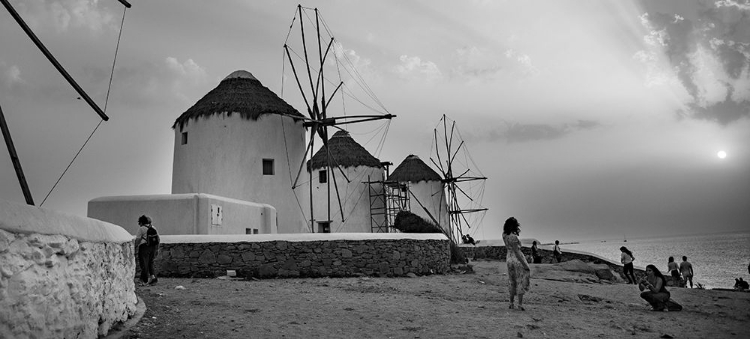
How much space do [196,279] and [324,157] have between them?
17447mm

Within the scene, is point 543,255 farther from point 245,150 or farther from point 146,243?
point 146,243

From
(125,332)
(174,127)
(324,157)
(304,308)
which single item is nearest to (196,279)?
(304,308)

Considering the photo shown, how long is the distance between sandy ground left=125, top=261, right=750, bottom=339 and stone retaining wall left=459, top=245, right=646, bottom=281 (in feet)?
49.4

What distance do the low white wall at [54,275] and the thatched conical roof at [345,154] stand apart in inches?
939

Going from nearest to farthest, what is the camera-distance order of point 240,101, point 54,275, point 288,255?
1. point 54,275
2. point 288,255
3. point 240,101

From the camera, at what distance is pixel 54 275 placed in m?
3.87

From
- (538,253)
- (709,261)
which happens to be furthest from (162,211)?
(709,261)

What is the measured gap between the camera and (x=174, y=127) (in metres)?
20.6

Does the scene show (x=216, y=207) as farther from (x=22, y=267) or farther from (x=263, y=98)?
(x=22, y=267)

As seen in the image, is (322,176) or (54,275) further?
(322,176)

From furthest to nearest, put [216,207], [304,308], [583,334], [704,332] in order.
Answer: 1. [216,207]
2. [304,308]
3. [704,332]
4. [583,334]

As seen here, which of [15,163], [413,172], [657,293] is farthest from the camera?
[413,172]

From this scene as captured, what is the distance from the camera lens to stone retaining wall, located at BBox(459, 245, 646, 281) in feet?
89.9

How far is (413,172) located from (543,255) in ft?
36.1
